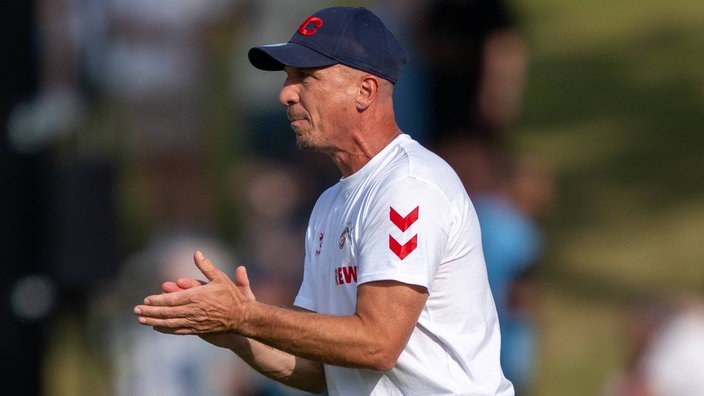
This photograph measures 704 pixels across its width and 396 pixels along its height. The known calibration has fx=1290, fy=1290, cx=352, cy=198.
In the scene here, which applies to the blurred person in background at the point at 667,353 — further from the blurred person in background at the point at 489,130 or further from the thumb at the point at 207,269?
the thumb at the point at 207,269

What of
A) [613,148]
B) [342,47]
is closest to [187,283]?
[342,47]

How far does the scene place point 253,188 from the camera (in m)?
11.1

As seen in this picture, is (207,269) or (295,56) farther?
(295,56)

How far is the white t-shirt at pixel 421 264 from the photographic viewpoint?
4.18 meters

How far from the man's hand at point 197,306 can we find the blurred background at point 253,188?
10.9 feet

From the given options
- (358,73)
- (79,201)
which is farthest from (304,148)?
(79,201)

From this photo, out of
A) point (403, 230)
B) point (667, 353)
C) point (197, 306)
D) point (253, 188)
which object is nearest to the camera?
point (197, 306)

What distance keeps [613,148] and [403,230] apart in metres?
12.0

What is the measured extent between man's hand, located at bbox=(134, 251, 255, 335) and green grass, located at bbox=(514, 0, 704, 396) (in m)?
9.31

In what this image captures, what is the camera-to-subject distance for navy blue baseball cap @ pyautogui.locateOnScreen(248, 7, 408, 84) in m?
4.48

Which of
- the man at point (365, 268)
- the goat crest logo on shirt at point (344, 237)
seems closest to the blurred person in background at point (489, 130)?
the man at point (365, 268)

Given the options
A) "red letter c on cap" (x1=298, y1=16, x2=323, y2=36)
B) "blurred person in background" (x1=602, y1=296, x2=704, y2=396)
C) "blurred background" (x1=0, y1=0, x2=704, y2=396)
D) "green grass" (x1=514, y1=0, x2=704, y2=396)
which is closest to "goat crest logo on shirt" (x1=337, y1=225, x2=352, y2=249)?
"red letter c on cap" (x1=298, y1=16, x2=323, y2=36)

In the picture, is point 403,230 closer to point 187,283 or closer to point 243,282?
point 243,282

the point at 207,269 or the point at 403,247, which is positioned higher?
the point at 403,247
